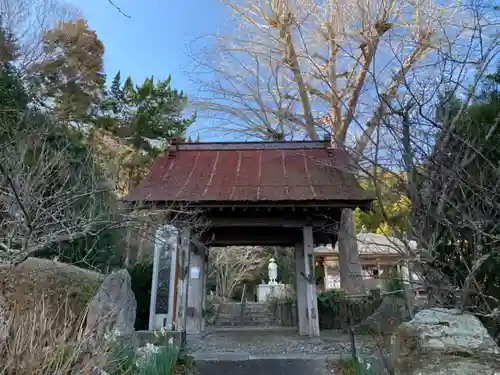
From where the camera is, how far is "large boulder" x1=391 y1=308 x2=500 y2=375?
2.89 meters

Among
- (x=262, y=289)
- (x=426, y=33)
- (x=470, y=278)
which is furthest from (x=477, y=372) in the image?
(x=262, y=289)

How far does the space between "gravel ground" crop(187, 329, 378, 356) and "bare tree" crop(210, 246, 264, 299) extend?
40.8 ft

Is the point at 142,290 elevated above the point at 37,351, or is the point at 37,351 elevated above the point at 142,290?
the point at 142,290

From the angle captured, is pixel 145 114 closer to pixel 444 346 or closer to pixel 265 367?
pixel 265 367

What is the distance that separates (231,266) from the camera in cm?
2191

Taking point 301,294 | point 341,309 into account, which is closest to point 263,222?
point 301,294

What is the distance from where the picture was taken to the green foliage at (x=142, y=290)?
8711mm

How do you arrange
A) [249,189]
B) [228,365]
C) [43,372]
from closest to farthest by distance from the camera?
[43,372]
[228,365]
[249,189]

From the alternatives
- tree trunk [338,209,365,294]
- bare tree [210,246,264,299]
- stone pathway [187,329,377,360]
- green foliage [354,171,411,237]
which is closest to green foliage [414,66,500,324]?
green foliage [354,171,411,237]

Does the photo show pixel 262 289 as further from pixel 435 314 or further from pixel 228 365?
pixel 435 314

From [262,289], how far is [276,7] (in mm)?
11764

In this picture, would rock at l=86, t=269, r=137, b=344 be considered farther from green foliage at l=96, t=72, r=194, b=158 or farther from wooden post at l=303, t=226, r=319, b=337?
green foliage at l=96, t=72, r=194, b=158

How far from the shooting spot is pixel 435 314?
10.8ft

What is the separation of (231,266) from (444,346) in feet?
63.3
